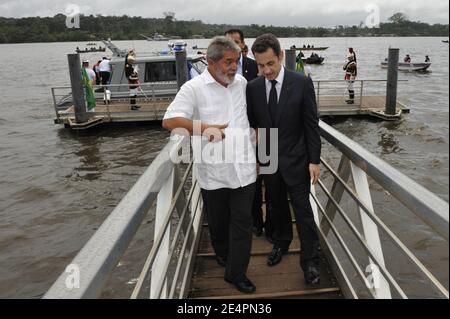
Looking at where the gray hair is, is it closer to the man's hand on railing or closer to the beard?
the beard

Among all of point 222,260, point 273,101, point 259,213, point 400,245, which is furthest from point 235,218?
point 400,245

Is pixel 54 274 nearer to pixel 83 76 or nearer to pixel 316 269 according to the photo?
pixel 316 269

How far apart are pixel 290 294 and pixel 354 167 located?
3.13ft

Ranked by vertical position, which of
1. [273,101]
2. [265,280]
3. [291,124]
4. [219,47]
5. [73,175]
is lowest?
[73,175]

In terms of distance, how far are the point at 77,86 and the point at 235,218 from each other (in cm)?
1128

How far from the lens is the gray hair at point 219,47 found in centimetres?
256

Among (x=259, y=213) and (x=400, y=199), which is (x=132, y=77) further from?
(x=400, y=199)

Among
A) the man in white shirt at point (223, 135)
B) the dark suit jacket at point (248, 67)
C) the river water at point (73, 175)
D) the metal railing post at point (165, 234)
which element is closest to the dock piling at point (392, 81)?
the river water at point (73, 175)

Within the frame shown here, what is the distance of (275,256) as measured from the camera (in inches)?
131

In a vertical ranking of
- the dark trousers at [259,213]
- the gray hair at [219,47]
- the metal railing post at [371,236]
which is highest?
the gray hair at [219,47]

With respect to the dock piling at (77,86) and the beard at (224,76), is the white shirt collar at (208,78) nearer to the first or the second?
the beard at (224,76)

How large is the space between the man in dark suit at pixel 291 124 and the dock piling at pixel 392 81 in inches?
449

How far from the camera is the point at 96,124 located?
44.5 ft
